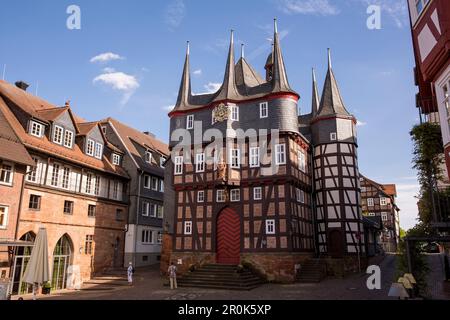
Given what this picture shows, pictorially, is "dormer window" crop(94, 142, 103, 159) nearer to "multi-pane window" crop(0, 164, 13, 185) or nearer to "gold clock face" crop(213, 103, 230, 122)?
"multi-pane window" crop(0, 164, 13, 185)

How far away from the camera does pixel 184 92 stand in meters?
31.5

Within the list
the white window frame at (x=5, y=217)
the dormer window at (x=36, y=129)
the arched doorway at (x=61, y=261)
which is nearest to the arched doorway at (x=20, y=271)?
the white window frame at (x=5, y=217)

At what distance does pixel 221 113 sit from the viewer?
28156 millimetres

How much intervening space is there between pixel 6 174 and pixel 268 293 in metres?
16.8

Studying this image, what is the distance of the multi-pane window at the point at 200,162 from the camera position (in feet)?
92.2

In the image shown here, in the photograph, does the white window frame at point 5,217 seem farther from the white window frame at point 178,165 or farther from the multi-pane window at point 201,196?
the multi-pane window at point 201,196

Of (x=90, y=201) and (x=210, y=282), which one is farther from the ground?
(x=90, y=201)

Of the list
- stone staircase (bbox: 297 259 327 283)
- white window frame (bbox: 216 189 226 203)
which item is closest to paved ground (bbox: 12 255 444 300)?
stone staircase (bbox: 297 259 327 283)

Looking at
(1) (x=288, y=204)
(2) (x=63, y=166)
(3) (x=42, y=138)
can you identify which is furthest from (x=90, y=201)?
(1) (x=288, y=204)

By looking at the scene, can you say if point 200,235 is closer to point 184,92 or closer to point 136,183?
point 136,183

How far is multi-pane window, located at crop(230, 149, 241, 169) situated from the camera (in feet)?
88.2
